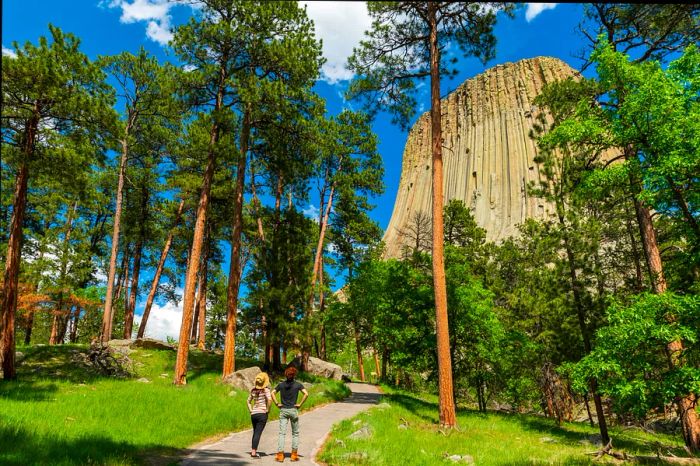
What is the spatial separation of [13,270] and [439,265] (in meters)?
14.3

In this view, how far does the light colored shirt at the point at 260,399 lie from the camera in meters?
8.40

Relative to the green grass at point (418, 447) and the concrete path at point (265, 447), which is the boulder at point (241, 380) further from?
the green grass at point (418, 447)

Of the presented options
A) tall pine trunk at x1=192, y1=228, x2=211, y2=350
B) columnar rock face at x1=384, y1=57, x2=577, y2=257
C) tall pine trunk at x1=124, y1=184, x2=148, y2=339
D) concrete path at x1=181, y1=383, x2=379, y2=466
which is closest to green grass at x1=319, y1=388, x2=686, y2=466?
concrete path at x1=181, y1=383, x2=379, y2=466

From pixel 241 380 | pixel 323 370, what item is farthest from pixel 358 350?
pixel 241 380

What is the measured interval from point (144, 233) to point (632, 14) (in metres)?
29.2

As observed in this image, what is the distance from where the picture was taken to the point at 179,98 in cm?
1752

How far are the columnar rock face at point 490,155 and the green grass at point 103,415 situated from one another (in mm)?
65356

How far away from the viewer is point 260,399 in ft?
27.9

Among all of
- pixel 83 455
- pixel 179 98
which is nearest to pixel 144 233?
pixel 179 98

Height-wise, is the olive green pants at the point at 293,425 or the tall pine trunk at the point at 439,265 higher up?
the tall pine trunk at the point at 439,265

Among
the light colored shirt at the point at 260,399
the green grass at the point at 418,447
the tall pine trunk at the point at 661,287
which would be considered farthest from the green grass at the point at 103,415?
the tall pine trunk at the point at 661,287

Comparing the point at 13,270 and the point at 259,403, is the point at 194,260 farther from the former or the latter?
the point at 259,403

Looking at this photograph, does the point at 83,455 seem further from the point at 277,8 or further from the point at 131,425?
the point at 277,8

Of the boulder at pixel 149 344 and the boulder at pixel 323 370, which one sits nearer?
the boulder at pixel 149 344
